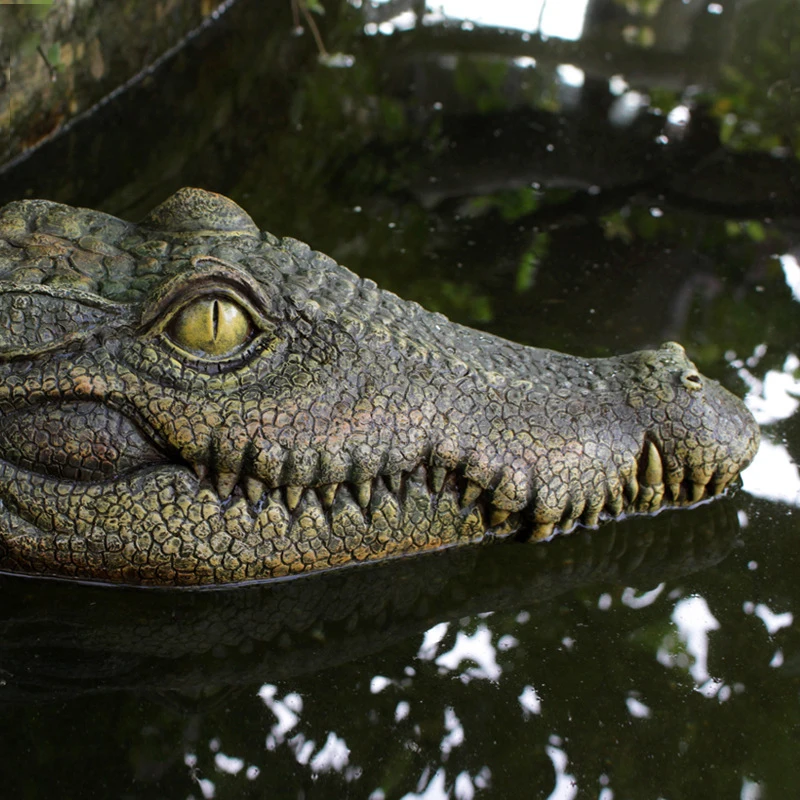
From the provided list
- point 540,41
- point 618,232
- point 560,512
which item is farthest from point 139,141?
point 560,512

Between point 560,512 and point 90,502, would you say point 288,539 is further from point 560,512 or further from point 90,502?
point 560,512

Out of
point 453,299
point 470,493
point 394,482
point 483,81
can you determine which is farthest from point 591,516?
point 483,81

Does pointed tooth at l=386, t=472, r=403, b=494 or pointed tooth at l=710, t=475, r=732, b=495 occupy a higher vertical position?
pointed tooth at l=386, t=472, r=403, b=494

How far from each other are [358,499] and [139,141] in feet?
12.0

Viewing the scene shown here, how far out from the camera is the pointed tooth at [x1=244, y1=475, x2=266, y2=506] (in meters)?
3.17

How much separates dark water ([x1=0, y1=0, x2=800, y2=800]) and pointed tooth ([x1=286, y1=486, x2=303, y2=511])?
34cm

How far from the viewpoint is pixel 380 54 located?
296 inches

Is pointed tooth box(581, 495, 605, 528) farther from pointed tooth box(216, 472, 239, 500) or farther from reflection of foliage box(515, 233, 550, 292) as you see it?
reflection of foliage box(515, 233, 550, 292)

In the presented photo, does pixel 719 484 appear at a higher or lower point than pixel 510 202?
higher

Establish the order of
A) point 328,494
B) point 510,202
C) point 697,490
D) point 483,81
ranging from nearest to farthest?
point 328,494 < point 697,490 < point 510,202 < point 483,81

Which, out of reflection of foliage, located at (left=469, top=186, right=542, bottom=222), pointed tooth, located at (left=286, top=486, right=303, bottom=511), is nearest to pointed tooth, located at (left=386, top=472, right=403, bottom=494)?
pointed tooth, located at (left=286, top=486, right=303, bottom=511)

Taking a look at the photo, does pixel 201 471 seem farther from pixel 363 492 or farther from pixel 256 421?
pixel 363 492

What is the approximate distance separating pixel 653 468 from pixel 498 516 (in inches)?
20.9

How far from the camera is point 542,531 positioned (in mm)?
3504
